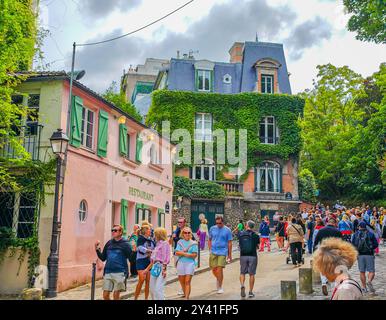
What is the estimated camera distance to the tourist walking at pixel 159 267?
9318 millimetres

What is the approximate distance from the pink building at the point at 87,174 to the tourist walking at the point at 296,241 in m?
5.74

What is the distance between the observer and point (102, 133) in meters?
16.2

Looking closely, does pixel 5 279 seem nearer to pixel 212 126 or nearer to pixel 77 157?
pixel 77 157

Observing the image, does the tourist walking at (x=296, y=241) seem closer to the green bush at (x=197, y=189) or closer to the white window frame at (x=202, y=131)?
the green bush at (x=197, y=189)

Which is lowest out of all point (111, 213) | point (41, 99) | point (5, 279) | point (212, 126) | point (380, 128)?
point (5, 279)

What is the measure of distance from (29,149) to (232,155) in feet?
67.1

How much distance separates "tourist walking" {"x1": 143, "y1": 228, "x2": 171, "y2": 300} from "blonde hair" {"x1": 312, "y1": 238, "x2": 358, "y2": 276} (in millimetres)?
5430

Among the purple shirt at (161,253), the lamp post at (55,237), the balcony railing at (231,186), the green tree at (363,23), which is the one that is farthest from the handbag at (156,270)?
the balcony railing at (231,186)

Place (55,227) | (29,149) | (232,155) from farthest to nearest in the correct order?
1. (232,155)
2. (29,149)
3. (55,227)

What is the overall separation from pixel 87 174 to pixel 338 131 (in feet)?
91.1

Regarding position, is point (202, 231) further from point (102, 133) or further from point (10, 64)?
point (10, 64)

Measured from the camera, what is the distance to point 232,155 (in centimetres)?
3325

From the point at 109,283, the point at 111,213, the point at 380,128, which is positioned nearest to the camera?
the point at 109,283

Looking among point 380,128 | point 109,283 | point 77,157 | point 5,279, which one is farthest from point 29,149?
point 380,128
